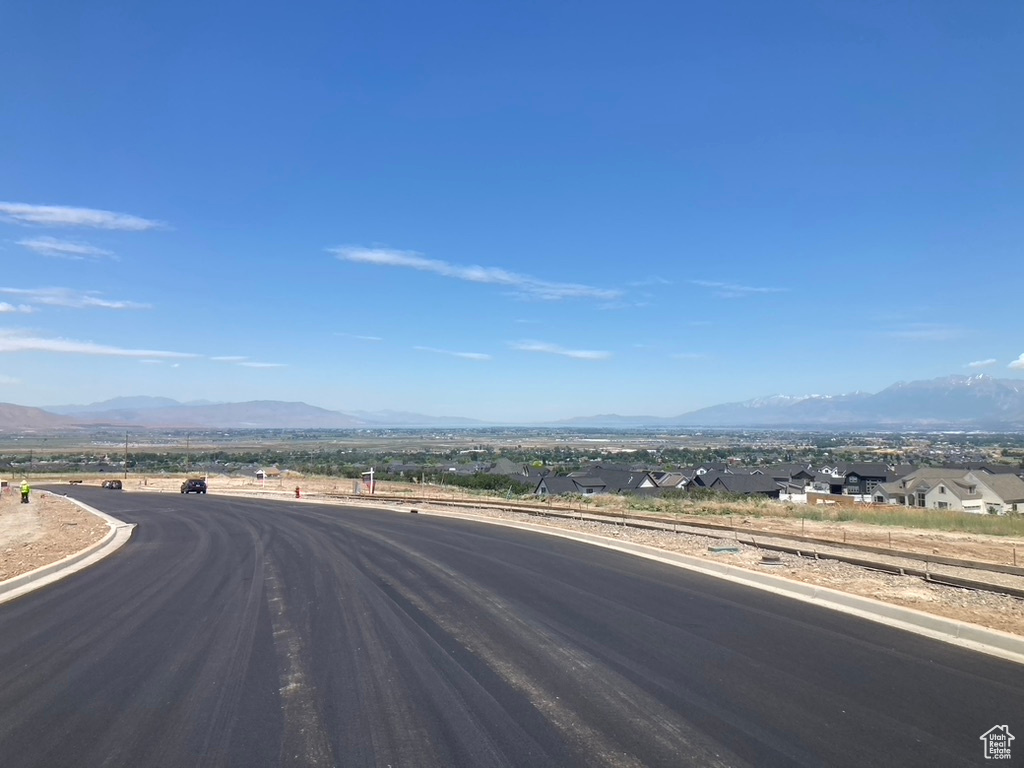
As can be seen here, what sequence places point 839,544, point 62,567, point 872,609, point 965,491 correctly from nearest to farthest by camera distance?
point 872,609 < point 62,567 < point 839,544 < point 965,491

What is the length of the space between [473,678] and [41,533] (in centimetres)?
2099

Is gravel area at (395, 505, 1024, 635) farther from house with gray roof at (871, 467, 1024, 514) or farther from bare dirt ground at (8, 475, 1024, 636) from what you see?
house with gray roof at (871, 467, 1024, 514)

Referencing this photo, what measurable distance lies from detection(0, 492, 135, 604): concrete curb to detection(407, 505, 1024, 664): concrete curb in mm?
12401

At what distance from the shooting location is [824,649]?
9.16 meters

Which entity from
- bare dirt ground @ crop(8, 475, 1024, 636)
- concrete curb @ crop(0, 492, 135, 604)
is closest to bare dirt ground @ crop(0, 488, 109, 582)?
bare dirt ground @ crop(8, 475, 1024, 636)

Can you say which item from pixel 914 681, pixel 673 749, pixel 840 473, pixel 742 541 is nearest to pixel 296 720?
pixel 673 749

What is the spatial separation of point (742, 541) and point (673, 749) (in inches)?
645

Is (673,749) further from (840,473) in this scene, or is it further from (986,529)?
(840,473)

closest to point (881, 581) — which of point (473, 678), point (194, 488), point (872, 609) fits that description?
point (872, 609)

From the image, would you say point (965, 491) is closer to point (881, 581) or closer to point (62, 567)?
point (881, 581)

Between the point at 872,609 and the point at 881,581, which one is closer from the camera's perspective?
the point at 872,609

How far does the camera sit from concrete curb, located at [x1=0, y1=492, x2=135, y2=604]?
43.8 feet

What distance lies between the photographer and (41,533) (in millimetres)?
23562

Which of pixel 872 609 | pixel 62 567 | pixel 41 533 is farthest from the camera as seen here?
pixel 41 533
